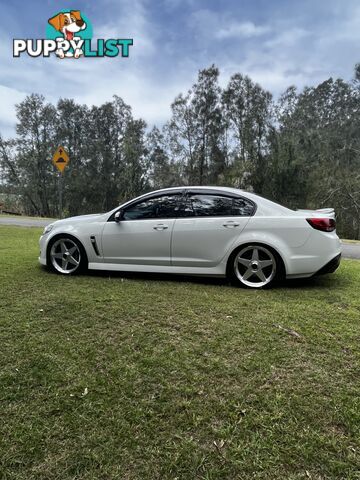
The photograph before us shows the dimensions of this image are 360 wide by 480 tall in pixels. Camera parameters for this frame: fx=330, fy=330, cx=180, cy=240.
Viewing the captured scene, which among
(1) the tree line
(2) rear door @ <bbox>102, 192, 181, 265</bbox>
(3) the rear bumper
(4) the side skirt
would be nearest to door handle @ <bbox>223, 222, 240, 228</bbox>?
(4) the side skirt

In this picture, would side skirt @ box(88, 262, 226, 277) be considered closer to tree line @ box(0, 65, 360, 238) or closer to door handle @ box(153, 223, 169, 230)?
door handle @ box(153, 223, 169, 230)

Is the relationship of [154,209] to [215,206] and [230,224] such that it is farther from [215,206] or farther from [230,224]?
[230,224]

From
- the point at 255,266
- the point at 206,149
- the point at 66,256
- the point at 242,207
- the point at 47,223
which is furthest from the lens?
the point at 206,149

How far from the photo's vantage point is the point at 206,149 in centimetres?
3231

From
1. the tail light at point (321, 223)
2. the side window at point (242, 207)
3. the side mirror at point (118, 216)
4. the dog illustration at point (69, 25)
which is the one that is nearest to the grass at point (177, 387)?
the tail light at point (321, 223)

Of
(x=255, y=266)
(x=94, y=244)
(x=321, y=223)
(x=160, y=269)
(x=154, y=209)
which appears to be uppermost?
(x=154, y=209)

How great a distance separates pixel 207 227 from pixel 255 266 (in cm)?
79

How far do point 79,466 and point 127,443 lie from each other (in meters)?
0.24

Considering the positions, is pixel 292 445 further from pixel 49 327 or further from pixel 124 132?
pixel 124 132

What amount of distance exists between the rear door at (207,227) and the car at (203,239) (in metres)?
0.01

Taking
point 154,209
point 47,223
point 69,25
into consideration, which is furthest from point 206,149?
point 154,209

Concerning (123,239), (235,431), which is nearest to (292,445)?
(235,431)

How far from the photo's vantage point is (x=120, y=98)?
39.0 m

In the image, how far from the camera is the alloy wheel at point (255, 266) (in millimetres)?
4176
